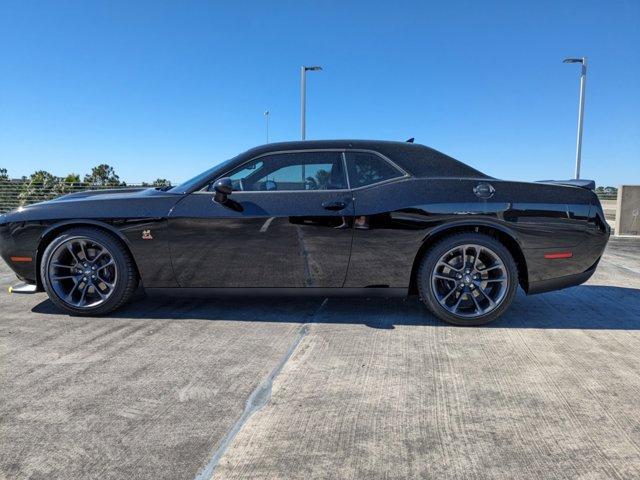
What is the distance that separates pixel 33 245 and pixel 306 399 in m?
2.67

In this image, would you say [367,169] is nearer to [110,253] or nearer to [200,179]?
[200,179]

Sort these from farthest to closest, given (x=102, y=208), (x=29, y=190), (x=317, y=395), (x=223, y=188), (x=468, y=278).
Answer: (x=29, y=190) → (x=102, y=208) → (x=468, y=278) → (x=223, y=188) → (x=317, y=395)

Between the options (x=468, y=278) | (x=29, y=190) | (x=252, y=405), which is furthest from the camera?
(x=29, y=190)

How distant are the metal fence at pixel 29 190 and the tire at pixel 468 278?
46.7 feet

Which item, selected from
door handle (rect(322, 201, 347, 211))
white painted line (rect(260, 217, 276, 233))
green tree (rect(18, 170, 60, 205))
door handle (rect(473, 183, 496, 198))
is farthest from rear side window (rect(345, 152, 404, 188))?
green tree (rect(18, 170, 60, 205))

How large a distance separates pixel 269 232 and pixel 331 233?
46cm

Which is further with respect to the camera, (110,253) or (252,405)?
(110,253)

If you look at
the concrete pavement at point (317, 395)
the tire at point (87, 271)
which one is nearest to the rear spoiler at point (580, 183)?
the concrete pavement at point (317, 395)

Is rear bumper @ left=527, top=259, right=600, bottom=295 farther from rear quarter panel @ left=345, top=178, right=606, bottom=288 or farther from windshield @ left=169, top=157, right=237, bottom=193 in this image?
windshield @ left=169, top=157, right=237, bottom=193

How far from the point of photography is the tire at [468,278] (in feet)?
10.8

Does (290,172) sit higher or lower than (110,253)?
higher

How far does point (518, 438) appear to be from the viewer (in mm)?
1857

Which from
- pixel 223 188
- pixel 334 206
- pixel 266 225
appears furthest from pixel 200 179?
pixel 334 206

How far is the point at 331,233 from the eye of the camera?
3.28 meters
